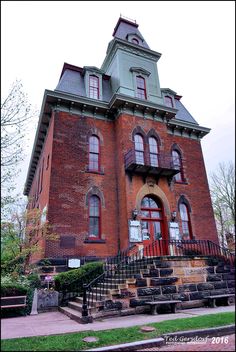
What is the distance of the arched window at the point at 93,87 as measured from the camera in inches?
682

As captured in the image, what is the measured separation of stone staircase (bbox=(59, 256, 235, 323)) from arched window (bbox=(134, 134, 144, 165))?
7104 millimetres

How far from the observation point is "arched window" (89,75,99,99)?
1732 centimetres

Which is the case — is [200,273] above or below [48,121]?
below

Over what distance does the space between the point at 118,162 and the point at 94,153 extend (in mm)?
1614

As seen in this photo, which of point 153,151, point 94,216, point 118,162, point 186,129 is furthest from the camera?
point 186,129

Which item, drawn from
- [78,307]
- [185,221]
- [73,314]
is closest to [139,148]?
[185,221]

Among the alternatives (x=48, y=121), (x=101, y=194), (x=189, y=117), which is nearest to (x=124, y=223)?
(x=101, y=194)

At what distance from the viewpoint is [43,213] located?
44.2 ft

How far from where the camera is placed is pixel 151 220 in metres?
15.2

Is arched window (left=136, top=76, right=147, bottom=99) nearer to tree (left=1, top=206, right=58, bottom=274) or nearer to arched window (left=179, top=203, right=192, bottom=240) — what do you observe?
arched window (left=179, top=203, right=192, bottom=240)

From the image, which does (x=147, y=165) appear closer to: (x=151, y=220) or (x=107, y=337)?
(x=151, y=220)

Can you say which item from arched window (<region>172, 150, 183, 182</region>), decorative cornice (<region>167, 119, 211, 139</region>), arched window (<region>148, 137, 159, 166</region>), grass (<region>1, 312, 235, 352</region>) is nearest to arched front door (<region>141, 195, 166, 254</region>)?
arched window (<region>148, 137, 159, 166</region>)

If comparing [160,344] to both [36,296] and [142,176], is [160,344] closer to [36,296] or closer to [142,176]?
[36,296]

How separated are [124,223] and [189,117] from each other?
1156cm
